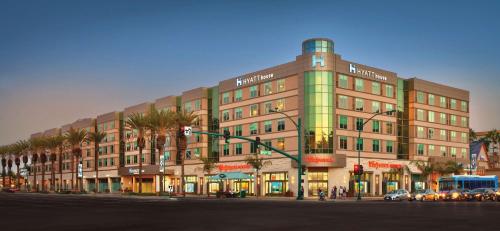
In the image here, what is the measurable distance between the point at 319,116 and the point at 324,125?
1473 mm

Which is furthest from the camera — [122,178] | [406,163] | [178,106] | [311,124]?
[122,178]

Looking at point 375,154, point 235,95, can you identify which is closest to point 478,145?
point 375,154

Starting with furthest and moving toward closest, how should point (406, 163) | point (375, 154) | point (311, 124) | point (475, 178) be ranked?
point (406, 163)
point (375, 154)
point (311, 124)
point (475, 178)

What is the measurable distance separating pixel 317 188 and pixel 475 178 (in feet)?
71.1

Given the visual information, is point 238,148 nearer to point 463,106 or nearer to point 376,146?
point 376,146

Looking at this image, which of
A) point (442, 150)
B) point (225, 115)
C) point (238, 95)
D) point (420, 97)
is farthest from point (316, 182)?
point (442, 150)

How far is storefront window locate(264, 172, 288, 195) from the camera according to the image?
84.9 m

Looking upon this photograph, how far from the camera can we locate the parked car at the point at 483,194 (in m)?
62.3

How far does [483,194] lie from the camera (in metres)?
62.8

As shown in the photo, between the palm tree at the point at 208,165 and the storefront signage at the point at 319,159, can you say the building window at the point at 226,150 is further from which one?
the storefront signage at the point at 319,159

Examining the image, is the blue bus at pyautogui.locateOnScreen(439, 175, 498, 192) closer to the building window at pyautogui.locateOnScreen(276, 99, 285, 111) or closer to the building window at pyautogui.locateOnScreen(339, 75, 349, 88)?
the building window at pyautogui.locateOnScreen(339, 75, 349, 88)

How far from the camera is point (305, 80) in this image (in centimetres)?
8188

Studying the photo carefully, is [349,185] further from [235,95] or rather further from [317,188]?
[235,95]

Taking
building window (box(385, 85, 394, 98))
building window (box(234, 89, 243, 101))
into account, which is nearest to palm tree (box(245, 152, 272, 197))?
building window (box(234, 89, 243, 101))
